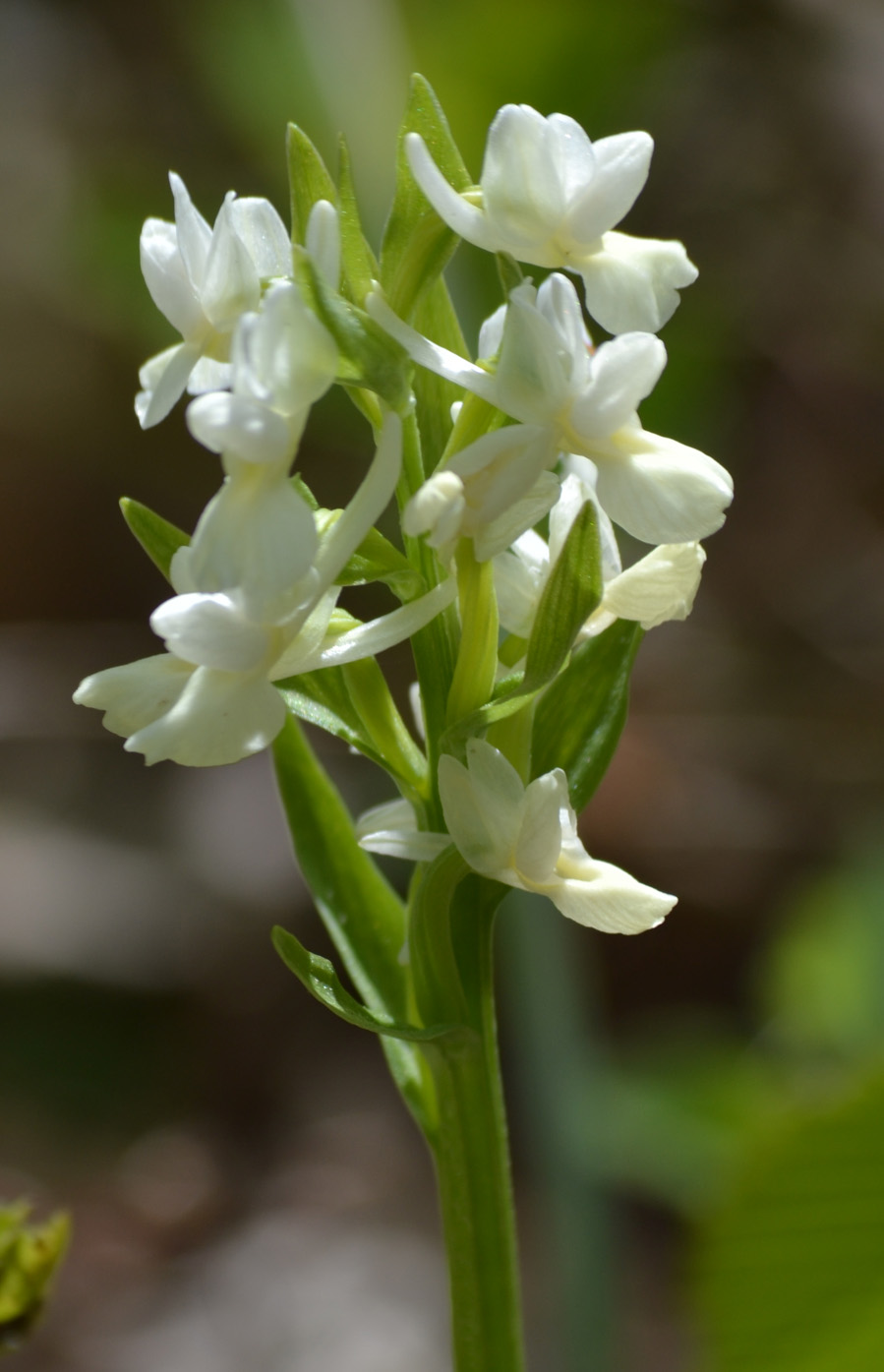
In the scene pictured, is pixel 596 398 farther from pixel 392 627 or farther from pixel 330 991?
pixel 330 991

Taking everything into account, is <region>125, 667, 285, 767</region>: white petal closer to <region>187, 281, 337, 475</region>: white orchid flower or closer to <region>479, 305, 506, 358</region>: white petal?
<region>187, 281, 337, 475</region>: white orchid flower

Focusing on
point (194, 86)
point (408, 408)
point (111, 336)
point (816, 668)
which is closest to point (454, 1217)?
point (408, 408)

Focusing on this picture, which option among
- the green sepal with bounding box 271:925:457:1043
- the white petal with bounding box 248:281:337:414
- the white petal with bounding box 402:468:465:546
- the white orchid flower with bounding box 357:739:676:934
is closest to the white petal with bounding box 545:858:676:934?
the white orchid flower with bounding box 357:739:676:934

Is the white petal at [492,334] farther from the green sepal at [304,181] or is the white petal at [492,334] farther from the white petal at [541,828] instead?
the white petal at [541,828]

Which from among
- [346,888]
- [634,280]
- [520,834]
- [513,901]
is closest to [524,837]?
[520,834]

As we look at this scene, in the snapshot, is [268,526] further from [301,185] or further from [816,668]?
[816,668]

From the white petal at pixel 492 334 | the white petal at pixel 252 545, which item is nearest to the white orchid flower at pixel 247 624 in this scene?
the white petal at pixel 252 545
